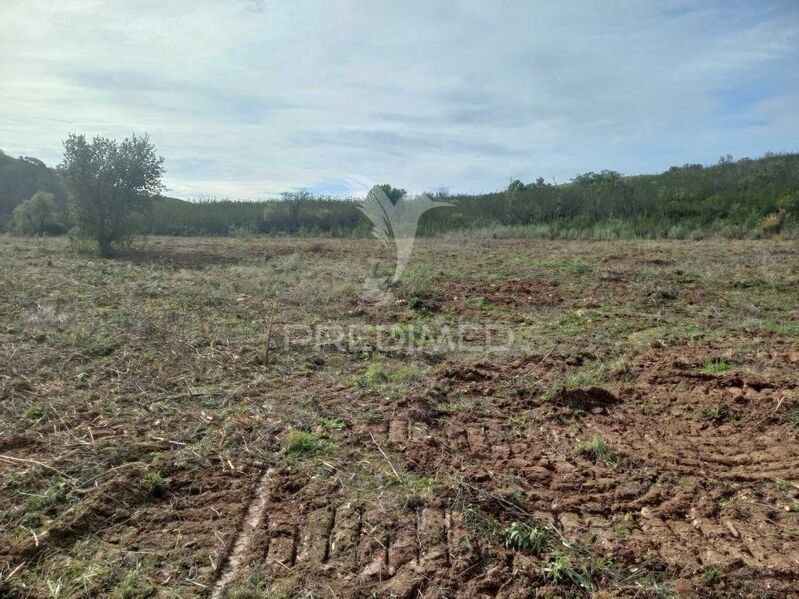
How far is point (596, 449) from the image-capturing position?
130 inches

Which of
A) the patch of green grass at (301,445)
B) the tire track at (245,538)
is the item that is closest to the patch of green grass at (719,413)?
the patch of green grass at (301,445)

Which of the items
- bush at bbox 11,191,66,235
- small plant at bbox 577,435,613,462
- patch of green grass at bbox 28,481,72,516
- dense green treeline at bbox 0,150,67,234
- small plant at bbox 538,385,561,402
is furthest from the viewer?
dense green treeline at bbox 0,150,67,234

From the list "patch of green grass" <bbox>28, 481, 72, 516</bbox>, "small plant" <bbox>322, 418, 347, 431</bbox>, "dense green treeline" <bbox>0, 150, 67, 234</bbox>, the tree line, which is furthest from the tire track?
"dense green treeline" <bbox>0, 150, 67, 234</bbox>

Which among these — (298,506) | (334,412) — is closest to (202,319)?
(334,412)

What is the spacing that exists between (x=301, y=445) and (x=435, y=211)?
18387 mm

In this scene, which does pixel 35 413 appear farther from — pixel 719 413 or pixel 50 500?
pixel 719 413

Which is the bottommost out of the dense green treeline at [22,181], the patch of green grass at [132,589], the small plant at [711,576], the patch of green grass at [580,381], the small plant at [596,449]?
the patch of green grass at [132,589]

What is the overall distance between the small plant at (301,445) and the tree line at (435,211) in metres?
9.96

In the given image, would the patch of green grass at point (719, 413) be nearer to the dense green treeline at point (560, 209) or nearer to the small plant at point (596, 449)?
the small plant at point (596, 449)

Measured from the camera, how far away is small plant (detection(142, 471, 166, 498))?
2.90 metres

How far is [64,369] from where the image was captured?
15.1 feet

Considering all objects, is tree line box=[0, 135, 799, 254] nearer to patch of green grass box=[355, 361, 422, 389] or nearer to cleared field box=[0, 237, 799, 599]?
cleared field box=[0, 237, 799, 599]

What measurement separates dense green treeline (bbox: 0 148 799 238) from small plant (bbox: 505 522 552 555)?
1517 cm

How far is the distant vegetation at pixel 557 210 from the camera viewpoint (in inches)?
675
